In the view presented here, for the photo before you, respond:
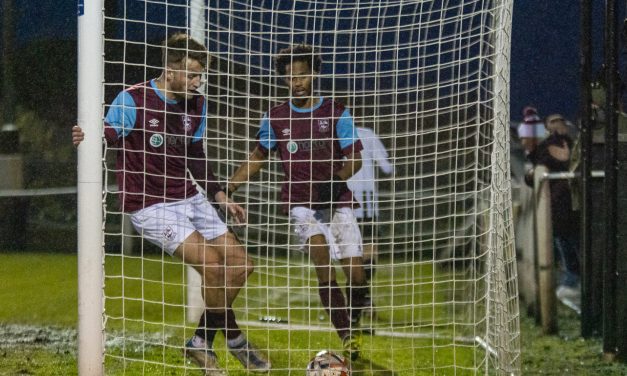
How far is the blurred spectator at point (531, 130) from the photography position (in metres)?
5.68

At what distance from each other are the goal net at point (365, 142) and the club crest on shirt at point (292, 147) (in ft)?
0.38

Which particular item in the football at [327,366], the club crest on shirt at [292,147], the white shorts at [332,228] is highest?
the club crest on shirt at [292,147]

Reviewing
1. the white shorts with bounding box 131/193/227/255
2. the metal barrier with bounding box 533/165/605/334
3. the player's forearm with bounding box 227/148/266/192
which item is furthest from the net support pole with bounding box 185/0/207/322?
the metal barrier with bounding box 533/165/605/334

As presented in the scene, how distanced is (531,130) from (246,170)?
167 cm

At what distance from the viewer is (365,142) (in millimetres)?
6023

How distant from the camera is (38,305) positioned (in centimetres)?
630

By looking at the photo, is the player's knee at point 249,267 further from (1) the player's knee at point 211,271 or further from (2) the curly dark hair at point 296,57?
(2) the curly dark hair at point 296,57

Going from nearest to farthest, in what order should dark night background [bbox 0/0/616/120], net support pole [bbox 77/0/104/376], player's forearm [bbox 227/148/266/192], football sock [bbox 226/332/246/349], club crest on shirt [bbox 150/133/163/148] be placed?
net support pole [bbox 77/0/104/376] → club crest on shirt [bbox 150/133/163/148] → football sock [bbox 226/332/246/349] → player's forearm [bbox 227/148/266/192] → dark night background [bbox 0/0/616/120]

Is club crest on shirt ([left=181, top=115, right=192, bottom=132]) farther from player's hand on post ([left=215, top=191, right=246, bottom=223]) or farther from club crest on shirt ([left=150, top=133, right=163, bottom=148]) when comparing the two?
player's hand on post ([left=215, top=191, right=246, bottom=223])

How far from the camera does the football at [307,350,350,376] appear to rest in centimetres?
463

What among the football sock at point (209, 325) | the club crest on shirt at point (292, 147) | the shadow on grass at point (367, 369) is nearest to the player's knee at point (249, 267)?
the football sock at point (209, 325)

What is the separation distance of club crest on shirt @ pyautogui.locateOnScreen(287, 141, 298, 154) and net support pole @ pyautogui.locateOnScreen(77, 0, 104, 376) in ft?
3.89

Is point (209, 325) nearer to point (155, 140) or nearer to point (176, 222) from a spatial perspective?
point (176, 222)

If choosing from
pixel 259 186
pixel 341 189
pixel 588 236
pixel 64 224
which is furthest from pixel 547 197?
pixel 64 224
